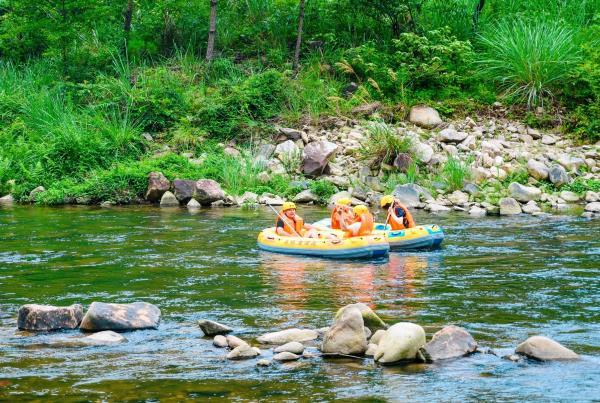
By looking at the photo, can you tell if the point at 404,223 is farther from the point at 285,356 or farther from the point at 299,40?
the point at 299,40

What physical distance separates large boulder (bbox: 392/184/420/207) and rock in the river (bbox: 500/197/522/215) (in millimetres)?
1718

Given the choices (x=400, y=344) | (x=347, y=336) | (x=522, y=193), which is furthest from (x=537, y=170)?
(x=400, y=344)

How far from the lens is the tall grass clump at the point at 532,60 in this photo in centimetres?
2112

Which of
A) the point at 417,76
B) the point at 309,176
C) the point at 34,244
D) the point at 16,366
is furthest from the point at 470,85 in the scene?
the point at 16,366

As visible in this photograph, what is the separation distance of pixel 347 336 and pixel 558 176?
12104mm

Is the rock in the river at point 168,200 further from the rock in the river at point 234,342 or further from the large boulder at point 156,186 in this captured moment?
the rock in the river at point 234,342

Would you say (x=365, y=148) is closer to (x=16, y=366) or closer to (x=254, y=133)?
(x=254, y=133)

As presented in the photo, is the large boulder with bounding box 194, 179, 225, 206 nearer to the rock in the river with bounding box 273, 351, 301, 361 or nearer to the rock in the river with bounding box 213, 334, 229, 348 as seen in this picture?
the rock in the river with bounding box 213, 334, 229, 348

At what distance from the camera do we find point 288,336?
763cm

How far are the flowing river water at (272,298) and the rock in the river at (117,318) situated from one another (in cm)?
15

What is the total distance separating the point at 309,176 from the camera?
1966 cm

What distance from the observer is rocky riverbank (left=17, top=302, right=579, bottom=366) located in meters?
7.01

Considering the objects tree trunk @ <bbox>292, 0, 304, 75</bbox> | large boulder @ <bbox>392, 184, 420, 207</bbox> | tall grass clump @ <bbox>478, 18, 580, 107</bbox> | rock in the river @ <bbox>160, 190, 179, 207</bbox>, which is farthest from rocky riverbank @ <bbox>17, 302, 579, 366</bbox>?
tree trunk @ <bbox>292, 0, 304, 75</bbox>

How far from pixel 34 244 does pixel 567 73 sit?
13.2 meters
